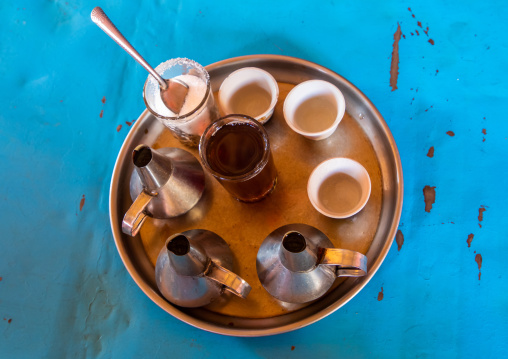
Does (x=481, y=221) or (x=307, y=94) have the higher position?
(x=307, y=94)

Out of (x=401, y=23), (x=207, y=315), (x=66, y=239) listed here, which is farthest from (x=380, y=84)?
(x=66, y=239)

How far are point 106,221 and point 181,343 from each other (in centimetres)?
41

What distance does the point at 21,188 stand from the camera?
1.18 metres

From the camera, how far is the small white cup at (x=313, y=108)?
35.5 inches

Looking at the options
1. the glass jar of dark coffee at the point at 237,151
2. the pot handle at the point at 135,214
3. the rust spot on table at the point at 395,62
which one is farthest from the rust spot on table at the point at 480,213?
the pot handle at the point at 135,214

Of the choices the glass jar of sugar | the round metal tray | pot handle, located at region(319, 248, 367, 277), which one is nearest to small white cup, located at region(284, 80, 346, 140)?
the round metal tray

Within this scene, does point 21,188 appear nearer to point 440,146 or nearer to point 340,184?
point 340,184

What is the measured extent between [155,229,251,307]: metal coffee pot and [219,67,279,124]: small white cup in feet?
1.04

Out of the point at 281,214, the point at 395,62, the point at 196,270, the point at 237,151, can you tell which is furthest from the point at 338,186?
the point at 395,62

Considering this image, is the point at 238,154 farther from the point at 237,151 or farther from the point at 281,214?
the point at 281,214

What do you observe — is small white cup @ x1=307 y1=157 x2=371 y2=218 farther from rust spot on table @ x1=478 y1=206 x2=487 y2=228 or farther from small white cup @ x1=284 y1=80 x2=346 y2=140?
rust spot on table @ x1=478 y1=206 x2=487 y2=228

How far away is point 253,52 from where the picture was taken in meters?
1.22

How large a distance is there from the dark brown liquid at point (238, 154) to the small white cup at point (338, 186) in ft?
0.36

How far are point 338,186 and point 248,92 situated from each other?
0.33 metres
